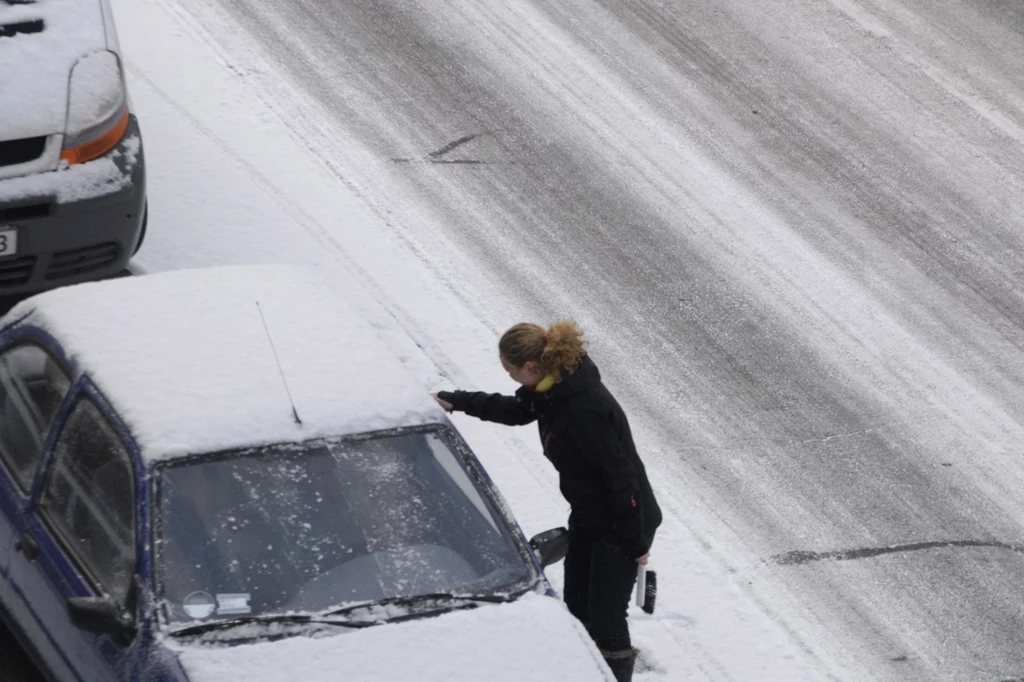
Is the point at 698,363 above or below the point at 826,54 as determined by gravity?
below

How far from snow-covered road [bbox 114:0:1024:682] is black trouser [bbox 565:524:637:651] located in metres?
0.58

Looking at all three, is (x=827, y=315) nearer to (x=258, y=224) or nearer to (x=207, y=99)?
(x=258, y=224)

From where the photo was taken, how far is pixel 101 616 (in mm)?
4707

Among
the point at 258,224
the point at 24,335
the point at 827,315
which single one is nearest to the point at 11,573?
the point at 24,335

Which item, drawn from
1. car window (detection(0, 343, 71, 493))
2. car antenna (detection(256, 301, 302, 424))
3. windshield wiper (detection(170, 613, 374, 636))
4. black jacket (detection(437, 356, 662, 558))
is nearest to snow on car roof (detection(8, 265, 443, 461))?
car antenna (detection(256, 301, 302, 424))

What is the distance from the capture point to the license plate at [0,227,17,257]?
7094 millimetres

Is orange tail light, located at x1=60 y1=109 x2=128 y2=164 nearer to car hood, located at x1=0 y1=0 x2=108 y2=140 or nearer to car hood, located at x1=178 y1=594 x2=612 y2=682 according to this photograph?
car hood, located at x1=0 y1=0 x2=108 y2=140

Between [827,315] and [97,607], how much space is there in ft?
17.6

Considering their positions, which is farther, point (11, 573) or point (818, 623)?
point (818, 623)

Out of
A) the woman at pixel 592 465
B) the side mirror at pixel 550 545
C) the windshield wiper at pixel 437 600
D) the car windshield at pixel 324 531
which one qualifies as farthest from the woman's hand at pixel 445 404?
the windshield wiper at pixel 437 600

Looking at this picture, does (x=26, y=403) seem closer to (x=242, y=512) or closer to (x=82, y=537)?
(x=82, y=537)

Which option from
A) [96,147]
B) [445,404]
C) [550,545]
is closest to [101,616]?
[550,545]

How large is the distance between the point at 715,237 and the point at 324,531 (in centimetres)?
511

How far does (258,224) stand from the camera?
902 centimetres
